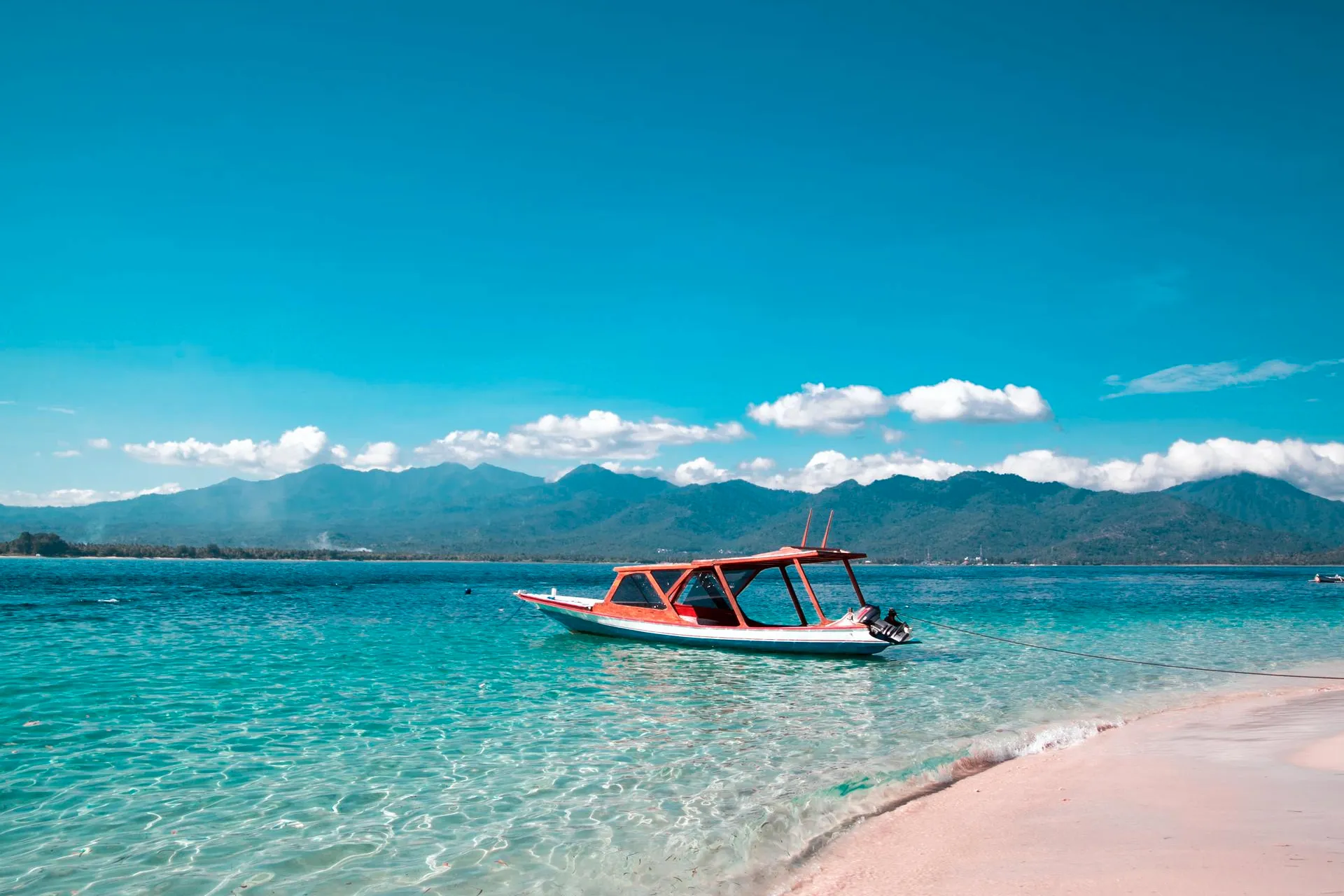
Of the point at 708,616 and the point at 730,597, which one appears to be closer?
the point at 730,597

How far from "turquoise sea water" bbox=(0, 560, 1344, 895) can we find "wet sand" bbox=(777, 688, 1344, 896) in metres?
1.12

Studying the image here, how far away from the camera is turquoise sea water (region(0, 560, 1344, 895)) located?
31.4ft

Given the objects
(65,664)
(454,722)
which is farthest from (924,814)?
(65,664)

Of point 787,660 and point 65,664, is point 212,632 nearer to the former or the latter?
point 65,664

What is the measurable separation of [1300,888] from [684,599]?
24.7 metres

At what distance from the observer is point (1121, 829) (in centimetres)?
948

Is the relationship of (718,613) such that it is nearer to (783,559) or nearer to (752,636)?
(752,636)

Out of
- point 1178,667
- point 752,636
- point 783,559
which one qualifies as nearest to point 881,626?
point 783,559

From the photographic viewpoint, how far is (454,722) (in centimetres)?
1717

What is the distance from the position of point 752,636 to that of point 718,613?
8.20 ft

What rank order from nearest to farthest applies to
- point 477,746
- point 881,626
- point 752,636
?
point 477,746 < point 881,626 < point 752,636

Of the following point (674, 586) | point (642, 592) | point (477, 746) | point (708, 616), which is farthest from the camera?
point (642, 592)

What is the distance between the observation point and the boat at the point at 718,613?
27.5 m

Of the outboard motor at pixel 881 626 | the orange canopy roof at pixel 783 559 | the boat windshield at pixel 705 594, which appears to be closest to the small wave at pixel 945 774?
the outboard motor at pixel 881 626
